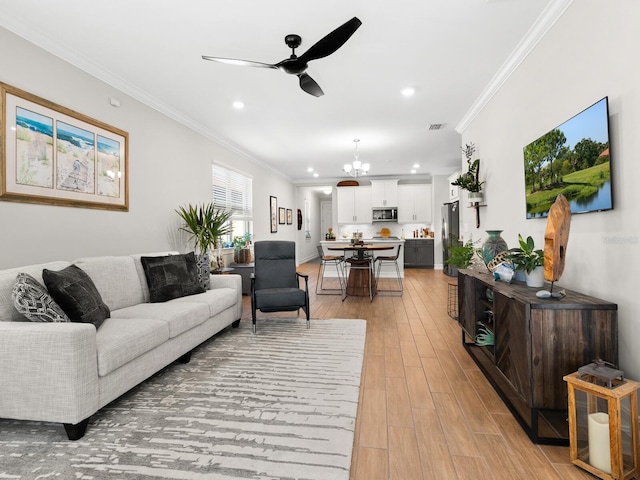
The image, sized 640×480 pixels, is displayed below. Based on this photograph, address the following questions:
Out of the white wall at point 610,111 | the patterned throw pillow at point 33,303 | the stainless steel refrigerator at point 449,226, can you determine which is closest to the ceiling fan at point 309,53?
the white wall at point 610,111

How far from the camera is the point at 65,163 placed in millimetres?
3086

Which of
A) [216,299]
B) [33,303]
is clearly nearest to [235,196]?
A: [216,299]

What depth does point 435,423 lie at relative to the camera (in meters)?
2.01

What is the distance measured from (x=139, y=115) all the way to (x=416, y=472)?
4.46 metres

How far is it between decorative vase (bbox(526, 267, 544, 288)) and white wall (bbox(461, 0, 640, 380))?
0.99 feet

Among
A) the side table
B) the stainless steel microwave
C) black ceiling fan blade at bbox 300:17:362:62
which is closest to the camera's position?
black ceiling fan blade at bbox 300:17:362:62

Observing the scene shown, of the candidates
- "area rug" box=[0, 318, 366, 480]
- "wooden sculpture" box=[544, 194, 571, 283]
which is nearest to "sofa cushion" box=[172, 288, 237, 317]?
"area rug" box=[0, 318, 366, 480]

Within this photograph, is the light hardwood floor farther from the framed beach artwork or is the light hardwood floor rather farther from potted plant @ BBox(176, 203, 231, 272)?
the framed beach artwork

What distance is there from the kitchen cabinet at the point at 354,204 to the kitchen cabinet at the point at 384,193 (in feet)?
0.65

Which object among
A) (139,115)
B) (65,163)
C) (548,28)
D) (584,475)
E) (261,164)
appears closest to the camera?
(584,475)

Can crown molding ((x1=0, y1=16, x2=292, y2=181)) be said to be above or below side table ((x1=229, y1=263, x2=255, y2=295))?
above

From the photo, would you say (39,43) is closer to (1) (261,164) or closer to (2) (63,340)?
(2) (63,340)

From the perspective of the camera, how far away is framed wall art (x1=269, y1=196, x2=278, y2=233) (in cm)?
861

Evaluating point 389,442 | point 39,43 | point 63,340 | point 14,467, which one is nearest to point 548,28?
point 389,442
